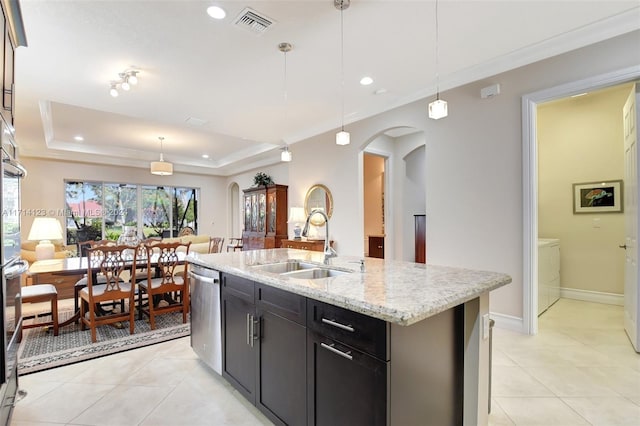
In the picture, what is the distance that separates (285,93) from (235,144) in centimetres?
322

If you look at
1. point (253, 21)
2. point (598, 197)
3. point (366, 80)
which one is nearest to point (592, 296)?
point (598, 197)

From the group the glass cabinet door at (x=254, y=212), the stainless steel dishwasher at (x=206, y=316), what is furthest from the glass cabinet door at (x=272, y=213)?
the stainless steel dishwasher at (x=206, y=316)

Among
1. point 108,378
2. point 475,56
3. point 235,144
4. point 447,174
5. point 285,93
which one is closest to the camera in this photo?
point 108,378

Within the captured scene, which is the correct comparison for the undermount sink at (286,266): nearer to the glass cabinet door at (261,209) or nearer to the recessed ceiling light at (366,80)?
the recessed ceiling light at (366,80)

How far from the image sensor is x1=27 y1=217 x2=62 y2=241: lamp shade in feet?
12.0

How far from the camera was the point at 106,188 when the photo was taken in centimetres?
758

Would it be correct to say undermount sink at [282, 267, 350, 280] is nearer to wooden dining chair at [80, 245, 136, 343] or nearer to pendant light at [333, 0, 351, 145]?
pendant light at [333, 0, 351, 145]

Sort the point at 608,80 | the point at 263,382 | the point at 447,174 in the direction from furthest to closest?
the point at 447,174
the point at 608,80
the point at 263,382

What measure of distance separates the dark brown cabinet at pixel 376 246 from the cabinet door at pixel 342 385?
4.69 metres

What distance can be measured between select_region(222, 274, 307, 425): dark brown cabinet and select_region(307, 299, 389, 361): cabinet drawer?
3.8 inches

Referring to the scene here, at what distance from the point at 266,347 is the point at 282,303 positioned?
338 mm

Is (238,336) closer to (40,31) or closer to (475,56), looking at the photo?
(40,31)

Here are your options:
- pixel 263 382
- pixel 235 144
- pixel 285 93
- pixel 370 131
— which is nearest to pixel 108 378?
pixel 263 382

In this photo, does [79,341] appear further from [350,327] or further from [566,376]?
[566,376]
